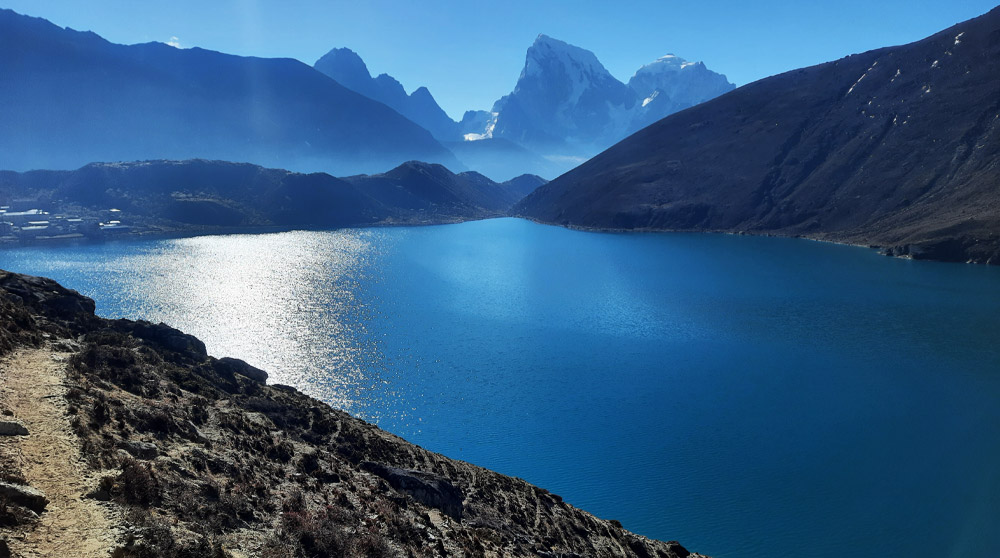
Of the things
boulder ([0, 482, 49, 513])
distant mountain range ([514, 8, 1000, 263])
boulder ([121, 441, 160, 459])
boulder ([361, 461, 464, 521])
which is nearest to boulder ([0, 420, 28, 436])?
boulder ([121, 441, 160, 459])

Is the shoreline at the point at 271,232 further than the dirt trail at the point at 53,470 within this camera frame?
Yes

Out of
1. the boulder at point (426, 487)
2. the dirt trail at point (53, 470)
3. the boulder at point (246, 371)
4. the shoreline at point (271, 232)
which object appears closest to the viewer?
the dirt trail at point (53, 470)

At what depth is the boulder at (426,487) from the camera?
2370cm

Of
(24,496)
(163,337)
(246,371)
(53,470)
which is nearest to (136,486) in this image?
(53,470)

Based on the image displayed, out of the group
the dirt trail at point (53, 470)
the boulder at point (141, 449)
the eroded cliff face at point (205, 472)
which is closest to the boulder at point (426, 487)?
the eroded cliff face at point (205, 472)

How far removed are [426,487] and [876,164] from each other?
163 meters

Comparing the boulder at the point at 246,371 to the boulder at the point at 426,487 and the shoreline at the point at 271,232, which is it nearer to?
the boulder at the point at 426,487

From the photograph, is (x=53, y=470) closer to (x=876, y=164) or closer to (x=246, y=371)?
(x=246, y=371)

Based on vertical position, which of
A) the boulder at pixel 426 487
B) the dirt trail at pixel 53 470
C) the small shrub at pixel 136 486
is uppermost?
the dirt trail at pixel 53 470

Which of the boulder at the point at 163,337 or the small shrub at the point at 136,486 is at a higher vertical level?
the small shrub at the point at 136,486

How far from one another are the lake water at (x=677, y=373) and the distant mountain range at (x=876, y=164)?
2268cm

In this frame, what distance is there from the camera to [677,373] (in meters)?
54.7

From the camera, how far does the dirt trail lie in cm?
1247

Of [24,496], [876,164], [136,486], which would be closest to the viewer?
[24,496]
